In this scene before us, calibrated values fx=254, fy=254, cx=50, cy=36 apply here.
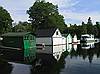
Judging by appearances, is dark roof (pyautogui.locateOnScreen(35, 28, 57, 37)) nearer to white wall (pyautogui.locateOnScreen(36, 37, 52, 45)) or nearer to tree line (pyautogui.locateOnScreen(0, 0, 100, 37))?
white wall (pyautogui.locateOnScreen(36, 37, 52, 45))

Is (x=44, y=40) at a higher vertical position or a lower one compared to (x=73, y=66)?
higher

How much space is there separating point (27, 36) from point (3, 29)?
34.4m

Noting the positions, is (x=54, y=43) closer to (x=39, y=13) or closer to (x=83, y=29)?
(x=39, y=13)

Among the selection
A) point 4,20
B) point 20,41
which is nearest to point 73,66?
point 20,41

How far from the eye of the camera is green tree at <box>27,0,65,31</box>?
92375 mm

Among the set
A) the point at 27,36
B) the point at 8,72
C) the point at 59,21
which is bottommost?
the point at 8,72

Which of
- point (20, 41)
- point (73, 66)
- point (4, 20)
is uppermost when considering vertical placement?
point (4, 20)

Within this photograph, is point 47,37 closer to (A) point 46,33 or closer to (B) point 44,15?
(A) point 46,33

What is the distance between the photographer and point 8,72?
24.3m

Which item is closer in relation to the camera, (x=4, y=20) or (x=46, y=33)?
(x=46, y=33)

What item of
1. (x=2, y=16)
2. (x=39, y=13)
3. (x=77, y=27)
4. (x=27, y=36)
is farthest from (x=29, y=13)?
(x=27, y=36)

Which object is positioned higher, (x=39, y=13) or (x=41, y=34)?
(x=39, y=13)

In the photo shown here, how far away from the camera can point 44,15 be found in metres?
94.6

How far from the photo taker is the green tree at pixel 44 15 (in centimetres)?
9238
